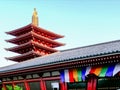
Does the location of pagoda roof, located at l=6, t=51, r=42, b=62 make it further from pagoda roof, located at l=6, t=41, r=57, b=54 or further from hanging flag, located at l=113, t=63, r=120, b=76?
hanging flag, located at l=113, t=63, r=120, b=76

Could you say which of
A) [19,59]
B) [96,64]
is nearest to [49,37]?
[19,59]

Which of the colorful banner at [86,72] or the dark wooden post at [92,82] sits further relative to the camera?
the dark wooden post at [92,82]

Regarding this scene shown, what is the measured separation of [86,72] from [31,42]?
2038 centimetres

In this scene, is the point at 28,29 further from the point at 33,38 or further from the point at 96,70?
the point at 96,70

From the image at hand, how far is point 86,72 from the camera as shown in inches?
504

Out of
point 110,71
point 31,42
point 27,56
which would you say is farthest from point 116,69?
point 27,56

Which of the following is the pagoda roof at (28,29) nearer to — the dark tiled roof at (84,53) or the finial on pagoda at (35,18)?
the finial on pagoda at (35,18)

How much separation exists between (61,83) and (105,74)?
335 centimetres

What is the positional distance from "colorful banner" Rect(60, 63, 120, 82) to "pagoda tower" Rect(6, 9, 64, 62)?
18716 millimetres

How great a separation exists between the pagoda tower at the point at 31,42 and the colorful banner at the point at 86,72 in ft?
61.4

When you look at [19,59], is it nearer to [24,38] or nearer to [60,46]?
[24,38]

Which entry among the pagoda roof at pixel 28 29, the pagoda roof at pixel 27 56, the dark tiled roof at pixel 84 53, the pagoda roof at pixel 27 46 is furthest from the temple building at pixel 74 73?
the pagoda roof at pixel 28 29

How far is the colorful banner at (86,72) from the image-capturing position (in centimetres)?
1174

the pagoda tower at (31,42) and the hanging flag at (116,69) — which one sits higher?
the pagoda tower at (31,42)
